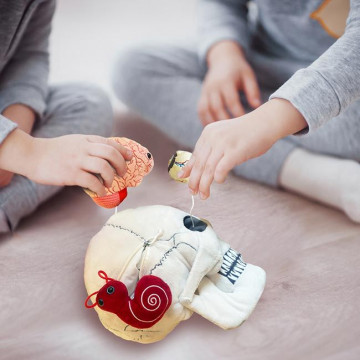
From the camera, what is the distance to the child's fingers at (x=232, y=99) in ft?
2.42

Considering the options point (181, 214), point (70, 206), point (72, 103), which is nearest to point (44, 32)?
point (72, 103)

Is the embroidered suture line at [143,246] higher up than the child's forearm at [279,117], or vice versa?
the child's forearm at [279,117]

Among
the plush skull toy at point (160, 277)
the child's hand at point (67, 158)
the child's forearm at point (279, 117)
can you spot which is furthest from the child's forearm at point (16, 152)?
the child's forearm at point (279, 117)

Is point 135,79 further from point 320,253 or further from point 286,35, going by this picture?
point 320,253

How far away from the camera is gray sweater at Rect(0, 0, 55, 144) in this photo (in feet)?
2.31

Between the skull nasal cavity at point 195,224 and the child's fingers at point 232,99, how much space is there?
10.7 inches

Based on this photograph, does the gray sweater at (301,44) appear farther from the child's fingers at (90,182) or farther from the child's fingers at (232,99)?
the child's fingers at (90,182)

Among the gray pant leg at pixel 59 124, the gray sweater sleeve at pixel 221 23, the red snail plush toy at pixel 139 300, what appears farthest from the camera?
the gray sweater sleeve at pixel 221 23

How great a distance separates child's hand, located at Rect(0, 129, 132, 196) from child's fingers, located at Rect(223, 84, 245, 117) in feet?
0.94

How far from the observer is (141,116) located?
2.83ft

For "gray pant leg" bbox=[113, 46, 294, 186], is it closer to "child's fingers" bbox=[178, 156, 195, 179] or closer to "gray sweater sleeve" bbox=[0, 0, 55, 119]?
"gray sweater sleeve" bbox=[0, 0, 55, 119]

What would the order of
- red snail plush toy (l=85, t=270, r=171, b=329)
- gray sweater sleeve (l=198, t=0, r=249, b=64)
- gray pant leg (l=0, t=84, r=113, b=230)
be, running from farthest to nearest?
1. gray sweater sleeve (l=198, t=0, r=249, b=64)
2. gray pant leg (l=0, t=84, r=113, b=230)
3. red snail plush toy (l=85, t=270, r=171, b=329)

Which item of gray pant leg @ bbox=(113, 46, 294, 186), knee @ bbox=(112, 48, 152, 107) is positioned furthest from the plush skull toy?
knee @ bbox=(112, 48, 152, 107)

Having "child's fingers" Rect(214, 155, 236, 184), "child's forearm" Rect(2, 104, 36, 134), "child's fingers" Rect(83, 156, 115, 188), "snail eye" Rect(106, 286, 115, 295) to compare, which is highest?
"child's fingers" Rect(214, 155, 236, 184)
